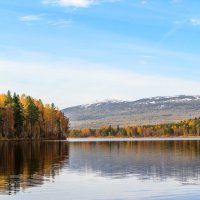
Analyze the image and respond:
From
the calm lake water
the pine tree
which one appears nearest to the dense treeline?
the pine tree

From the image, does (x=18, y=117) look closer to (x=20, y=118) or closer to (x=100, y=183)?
(x=20, y=118)

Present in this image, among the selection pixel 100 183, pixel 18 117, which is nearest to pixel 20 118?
pixel 18 117

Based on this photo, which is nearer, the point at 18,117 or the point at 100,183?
the point at 100,183

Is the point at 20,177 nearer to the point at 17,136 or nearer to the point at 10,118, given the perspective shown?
the point at 10,118

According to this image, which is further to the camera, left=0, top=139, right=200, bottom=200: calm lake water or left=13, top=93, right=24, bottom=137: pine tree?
left=13, top=93, right=24, bottom=137: pine tree

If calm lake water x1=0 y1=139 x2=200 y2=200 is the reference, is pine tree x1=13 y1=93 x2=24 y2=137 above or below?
above

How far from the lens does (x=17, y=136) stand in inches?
7224

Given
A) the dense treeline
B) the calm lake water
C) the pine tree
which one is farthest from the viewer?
the pine tree

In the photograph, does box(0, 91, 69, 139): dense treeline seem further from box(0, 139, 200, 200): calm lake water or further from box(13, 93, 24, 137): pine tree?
box(0, 139, 200, 200): calm lake water

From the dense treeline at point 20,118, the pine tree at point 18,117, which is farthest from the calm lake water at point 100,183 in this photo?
the pine tree at point 18,117

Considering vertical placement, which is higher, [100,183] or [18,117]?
[18,117]

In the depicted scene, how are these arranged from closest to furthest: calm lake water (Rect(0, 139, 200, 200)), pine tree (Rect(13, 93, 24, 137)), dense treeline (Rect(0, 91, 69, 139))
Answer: calm lake water (Rect(0, 139, 200, 200)) < dense treeline (Rect(0, 91, 69, 139)) < pine tree (Rect(13, 93, 24, 137))

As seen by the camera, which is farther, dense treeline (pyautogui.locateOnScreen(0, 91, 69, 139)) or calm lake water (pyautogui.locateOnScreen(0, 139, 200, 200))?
dense treeline (pyautogui.locateOnScreen(0, 91, 69, 139))

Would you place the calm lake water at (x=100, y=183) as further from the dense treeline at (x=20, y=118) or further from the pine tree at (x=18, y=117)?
the pine tree at (x=18, y=117)
